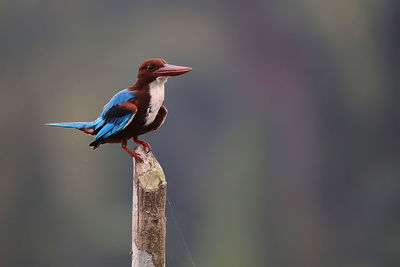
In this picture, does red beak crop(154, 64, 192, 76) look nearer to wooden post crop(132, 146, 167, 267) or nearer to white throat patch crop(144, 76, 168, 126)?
white throat patch crop(144, 76, 168, 126)

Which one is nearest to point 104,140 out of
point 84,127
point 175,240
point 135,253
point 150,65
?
point 84,127

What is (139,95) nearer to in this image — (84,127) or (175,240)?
(84,127)

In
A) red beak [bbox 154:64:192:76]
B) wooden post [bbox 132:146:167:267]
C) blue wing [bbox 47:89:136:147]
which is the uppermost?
red beak [bbox 154:64:192:76]

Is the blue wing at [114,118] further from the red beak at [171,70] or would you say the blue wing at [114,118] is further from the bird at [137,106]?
the red beak at [171,70]

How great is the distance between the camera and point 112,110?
1.67 meters

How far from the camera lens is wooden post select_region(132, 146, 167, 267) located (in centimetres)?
147

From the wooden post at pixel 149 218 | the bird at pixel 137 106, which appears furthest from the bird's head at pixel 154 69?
the wooden post at pixel 149 218

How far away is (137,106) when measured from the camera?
1.65m

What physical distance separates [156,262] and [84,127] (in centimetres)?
58

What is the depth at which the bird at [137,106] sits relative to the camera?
1.63m

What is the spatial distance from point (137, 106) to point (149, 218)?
1.35 ft

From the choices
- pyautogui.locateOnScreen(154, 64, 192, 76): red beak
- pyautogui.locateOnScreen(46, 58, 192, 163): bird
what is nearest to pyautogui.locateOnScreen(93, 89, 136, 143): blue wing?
pyautogui.locateOnScreen(46, 58, 192, 163): bird

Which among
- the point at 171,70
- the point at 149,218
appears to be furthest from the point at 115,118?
the point at 149,218

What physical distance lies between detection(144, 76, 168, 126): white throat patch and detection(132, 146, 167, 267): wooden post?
246 millimetres
